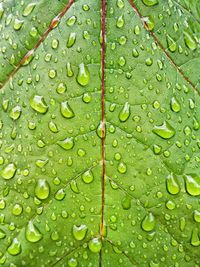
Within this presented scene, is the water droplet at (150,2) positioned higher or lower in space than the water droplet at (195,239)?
higher

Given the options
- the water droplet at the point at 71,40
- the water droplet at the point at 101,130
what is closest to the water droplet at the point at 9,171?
the water droplet at the point at 101,130

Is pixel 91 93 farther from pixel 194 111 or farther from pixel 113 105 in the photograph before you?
pixel 194 111

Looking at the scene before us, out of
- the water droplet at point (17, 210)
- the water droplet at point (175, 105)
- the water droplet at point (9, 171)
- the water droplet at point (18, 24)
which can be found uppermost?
the water droplet at point (18, 24)

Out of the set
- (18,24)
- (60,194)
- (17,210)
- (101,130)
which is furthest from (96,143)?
(18,24)

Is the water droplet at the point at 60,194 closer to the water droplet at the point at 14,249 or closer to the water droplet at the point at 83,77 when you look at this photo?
the water droplet at the point at 14,249

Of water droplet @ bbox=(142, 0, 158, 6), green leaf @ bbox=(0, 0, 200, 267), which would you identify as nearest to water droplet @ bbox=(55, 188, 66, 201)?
green leaf @ bbox=(0, 0, 200, 267)

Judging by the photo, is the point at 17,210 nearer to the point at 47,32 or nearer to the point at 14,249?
the point at 14,249
